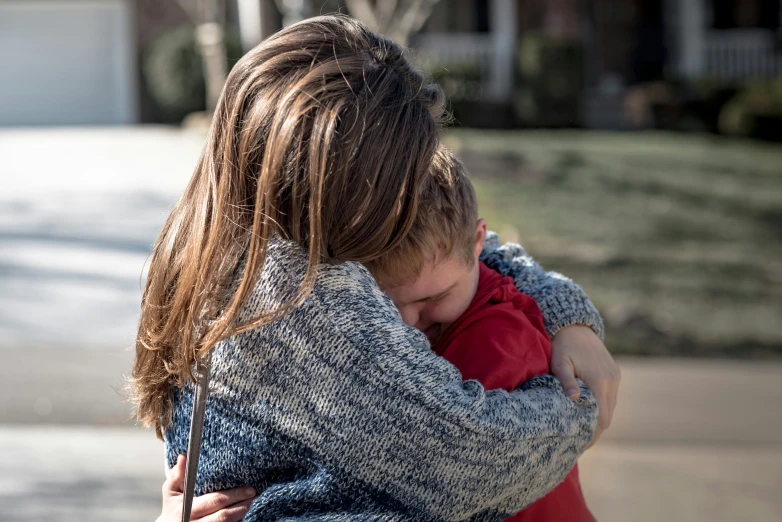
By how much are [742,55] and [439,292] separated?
18.3 meters

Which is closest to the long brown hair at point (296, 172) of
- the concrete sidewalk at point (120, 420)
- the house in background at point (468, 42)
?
the concrete sidewalk at point (120, 420)

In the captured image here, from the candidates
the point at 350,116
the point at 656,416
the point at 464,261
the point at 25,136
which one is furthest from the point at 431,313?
the point at 25,136

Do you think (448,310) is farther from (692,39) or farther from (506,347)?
(692,39)

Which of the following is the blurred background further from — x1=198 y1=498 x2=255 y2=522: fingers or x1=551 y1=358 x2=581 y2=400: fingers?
x1=198 y1=498 x2=255 y2=522: fingers

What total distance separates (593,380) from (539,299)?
9.0 inches

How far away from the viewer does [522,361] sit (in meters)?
1.62

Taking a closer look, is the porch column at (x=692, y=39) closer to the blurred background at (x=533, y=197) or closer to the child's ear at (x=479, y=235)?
the blurred background at (x=533, y=197)

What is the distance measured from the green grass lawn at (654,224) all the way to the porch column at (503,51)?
278 centimetres

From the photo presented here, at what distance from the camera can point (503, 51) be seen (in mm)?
18344

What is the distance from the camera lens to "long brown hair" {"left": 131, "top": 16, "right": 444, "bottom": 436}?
140 centimetres

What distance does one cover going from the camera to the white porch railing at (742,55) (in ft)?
58.6

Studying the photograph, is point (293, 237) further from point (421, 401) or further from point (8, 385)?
point (8, 385)

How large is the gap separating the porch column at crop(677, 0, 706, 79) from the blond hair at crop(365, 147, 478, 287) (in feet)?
57.7

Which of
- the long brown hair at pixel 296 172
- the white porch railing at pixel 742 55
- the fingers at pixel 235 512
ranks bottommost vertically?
the white porch railing at pixel 742 55
